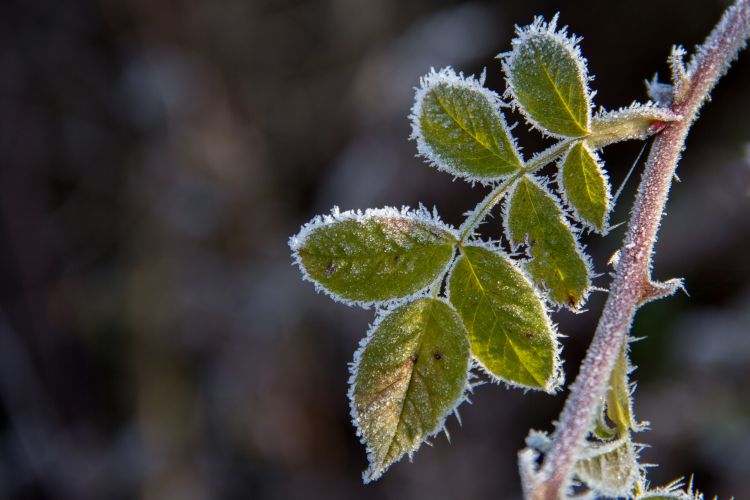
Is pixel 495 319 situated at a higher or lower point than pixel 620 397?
→ higher

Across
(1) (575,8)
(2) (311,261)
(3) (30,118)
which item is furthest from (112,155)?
(2) (311,261)

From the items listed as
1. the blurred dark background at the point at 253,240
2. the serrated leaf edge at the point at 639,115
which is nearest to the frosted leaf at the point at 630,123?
the serrated leaf edge at the point at 639,115

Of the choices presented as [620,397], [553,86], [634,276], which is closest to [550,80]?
[553,86]

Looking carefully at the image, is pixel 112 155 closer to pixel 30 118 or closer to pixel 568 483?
pixel 30 118

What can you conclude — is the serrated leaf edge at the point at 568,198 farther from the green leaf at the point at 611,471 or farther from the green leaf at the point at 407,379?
the green leaf at the point at 611,471

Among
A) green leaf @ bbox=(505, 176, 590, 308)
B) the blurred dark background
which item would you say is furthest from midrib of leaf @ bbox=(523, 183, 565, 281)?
the blurred dark background

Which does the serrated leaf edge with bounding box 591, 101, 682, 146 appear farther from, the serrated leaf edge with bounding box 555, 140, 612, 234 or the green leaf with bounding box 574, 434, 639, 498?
the green leaf with bounding box 574, 434, 639, 498

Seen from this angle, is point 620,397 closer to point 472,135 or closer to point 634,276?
point 634,276

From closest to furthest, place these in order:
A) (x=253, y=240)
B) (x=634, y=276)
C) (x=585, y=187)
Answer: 1. (x=634, y=276)
2. (x=585, y=187)
3. (x=253, y=240)
